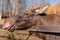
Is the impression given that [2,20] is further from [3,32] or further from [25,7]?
[25,7]

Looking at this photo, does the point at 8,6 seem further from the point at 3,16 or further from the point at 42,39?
the point at 42,39

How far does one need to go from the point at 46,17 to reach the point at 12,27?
1.20 ft

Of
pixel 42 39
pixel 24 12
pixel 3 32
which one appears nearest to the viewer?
pixel 42 39

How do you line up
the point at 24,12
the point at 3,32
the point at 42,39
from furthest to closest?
the point at 3,32 < the point at 24,12 < the point at 42,39

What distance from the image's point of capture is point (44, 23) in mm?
1810

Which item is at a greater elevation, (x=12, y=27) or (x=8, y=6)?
(x=8, y=6)

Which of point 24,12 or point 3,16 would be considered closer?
point 24,12

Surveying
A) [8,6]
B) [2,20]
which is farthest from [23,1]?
[2,20]

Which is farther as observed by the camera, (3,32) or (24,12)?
(3,32)

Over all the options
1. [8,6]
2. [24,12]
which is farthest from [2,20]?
[24,12]

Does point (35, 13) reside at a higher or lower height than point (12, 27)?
higher

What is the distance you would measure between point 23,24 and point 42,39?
25 centimetres

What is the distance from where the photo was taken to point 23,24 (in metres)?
1.84

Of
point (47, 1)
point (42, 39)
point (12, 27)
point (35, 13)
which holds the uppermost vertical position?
point (47, 1)
